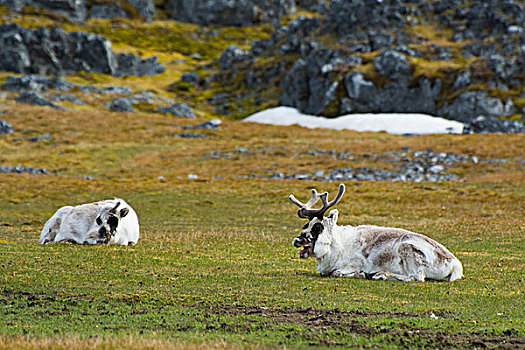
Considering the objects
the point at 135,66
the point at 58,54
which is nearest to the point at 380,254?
the point at 58,54

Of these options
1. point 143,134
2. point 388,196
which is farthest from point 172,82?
point 388,196

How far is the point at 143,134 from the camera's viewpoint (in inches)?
3455

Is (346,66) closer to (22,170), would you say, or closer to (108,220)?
(22,170)

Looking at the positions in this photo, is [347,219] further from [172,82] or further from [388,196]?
[172,82]

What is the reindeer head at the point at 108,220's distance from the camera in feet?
64.7

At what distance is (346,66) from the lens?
431 ft

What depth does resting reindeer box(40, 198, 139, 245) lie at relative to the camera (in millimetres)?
19812

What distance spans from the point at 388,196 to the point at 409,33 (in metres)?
117

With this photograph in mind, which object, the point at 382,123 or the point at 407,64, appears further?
the point at 407,64

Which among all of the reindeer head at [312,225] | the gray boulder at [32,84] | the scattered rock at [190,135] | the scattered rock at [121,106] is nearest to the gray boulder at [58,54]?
the gray boulder at [32,84]

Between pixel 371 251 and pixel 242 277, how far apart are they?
3680mm

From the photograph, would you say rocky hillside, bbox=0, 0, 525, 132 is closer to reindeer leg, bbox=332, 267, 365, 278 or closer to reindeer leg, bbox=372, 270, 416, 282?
reindeer leg, bbox=332, 267, 365, 278

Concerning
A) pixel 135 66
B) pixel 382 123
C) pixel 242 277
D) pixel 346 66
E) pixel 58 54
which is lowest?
pixel 135 66

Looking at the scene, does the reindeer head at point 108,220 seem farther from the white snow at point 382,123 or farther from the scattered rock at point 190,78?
the scattered rock at point 190,78
